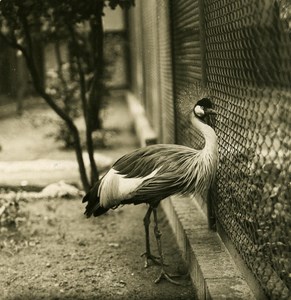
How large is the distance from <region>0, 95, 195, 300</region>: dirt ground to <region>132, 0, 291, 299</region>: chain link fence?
83cm

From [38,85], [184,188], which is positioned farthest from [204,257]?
[38,85]

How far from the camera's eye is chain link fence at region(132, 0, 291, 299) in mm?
2740

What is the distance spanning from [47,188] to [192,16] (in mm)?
3440

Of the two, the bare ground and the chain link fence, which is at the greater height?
the chain link fence

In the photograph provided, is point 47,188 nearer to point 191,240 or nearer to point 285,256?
point 191,240

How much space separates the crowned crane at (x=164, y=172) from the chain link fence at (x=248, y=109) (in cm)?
11

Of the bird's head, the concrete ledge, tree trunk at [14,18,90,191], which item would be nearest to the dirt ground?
the concrete ledge

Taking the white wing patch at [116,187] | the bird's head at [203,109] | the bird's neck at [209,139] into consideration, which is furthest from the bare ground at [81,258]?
the bird's head at [203,109]

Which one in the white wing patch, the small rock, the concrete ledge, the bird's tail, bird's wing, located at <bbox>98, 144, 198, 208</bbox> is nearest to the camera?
the concrete ledge

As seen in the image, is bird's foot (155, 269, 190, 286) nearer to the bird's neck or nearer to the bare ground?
the bare ground

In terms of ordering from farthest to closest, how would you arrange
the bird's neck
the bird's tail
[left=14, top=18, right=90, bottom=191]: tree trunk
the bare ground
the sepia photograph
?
[left=14, top=18, right=90, bottom=191]: tree trunk < the bird's tail < the bare ground < the bird's neck < the sepia photograph

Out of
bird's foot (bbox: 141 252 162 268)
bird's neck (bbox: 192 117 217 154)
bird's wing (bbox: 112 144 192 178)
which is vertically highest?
bird's neck (bbox: 192 117 217 154)

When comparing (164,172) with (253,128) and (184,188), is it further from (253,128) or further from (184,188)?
(253,128)

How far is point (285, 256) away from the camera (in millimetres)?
2938
